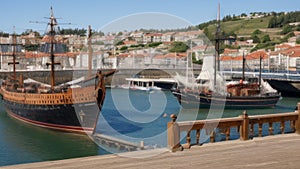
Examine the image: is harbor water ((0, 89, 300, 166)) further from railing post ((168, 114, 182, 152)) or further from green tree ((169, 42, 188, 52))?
green tree ((169, 42, 188, 52))

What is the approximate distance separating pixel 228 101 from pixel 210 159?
3473cm

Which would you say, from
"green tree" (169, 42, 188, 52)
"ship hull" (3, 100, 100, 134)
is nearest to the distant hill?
"green tree" (169, 42, 188, 52)

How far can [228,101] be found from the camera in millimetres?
42844

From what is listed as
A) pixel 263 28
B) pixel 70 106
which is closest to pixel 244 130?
pixel 70 106

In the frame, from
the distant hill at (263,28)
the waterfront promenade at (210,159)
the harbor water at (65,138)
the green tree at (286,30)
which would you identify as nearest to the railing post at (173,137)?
the waterfront promenade at (210,159)

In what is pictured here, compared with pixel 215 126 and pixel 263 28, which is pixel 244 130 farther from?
pixel 263 28

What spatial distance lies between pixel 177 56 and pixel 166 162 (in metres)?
74.5

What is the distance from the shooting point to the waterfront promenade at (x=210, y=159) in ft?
26.9

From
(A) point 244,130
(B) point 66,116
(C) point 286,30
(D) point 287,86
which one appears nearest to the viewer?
(A) point 244,130

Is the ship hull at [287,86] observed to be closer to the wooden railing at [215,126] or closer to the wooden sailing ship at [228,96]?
the wooden sailing ship at [228,96]

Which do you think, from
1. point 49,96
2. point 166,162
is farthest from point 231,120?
point 49,96

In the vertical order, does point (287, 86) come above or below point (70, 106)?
above

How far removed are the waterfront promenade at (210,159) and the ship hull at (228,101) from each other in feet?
103

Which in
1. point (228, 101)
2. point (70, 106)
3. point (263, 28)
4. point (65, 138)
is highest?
point (263, 28)
